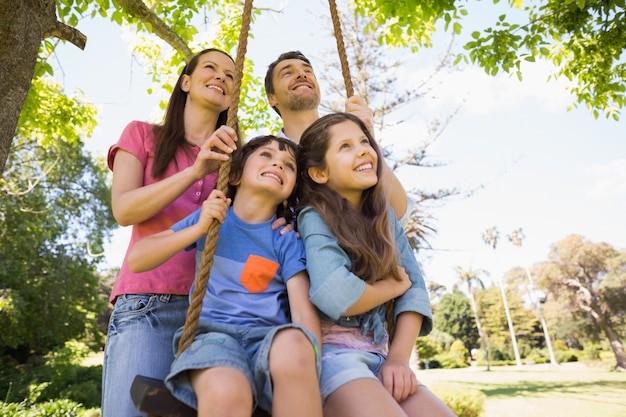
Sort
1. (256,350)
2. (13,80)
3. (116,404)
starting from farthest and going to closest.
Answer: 1. (13,80)
2. (116,404)
3. (256,350)

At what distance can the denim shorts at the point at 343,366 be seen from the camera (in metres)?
1.32

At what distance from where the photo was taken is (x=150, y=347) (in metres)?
1.50

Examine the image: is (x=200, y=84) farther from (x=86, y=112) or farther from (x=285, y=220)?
(x=86, y=112)

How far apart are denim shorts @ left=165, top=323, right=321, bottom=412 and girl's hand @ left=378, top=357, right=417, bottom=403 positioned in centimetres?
29

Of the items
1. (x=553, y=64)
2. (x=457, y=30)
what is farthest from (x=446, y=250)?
(x=457, y=30)

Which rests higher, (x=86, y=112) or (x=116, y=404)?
(x=86, y=112)

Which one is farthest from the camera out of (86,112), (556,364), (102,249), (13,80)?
(556,364)

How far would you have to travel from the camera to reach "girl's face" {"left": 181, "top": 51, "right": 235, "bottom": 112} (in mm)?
1959

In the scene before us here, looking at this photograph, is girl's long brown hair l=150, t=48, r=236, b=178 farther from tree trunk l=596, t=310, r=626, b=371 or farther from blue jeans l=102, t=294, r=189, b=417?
tree trunk l=596, t=310, r=626, b=371

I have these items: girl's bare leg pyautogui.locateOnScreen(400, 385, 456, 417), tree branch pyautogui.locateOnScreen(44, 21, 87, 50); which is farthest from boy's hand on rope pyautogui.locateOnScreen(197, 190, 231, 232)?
tree branch pyautogui.locateOnScreen(44, 21, 87, 50)

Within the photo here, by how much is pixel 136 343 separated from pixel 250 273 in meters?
0.43

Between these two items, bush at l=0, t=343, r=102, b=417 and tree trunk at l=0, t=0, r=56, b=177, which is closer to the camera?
tree trunk at l=0, t=0, r=56, b=177

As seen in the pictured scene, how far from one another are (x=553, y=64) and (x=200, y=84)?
17.9 ft

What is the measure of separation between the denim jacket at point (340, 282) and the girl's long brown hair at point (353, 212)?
0.05 metres
